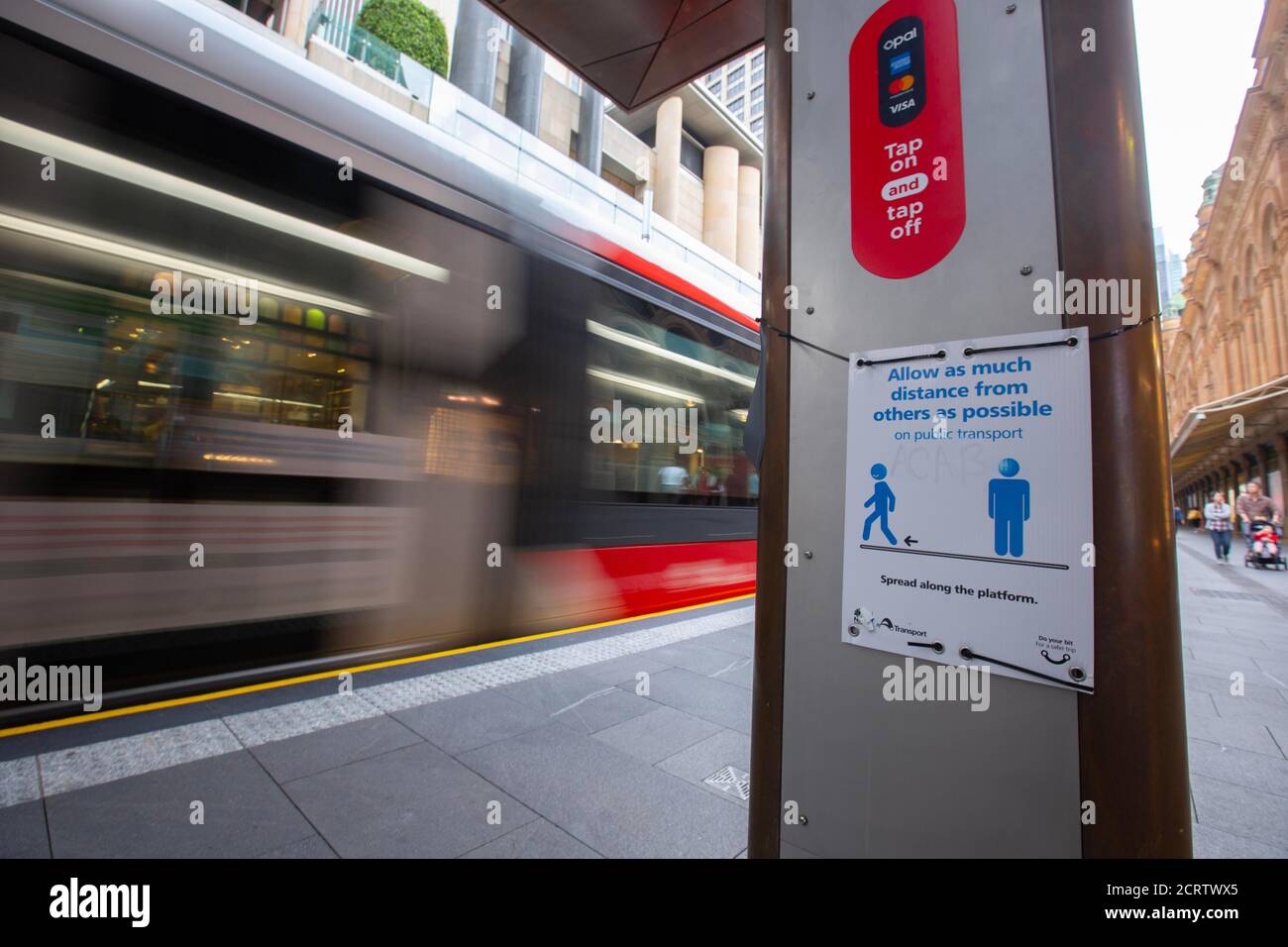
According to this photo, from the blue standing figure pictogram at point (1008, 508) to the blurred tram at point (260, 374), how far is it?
338 centimetres

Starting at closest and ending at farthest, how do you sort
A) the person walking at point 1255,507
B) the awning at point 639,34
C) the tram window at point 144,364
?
the tram window at point 144,364, the awning at point 639,34, the person walking at point 1255,507

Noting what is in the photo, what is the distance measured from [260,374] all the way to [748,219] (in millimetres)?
27760

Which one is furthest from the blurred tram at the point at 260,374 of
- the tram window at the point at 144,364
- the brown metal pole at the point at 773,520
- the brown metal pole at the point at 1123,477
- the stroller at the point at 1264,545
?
the stroller at the point at 1264,545

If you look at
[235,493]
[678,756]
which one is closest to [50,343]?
[235,493]

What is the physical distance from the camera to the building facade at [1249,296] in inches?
787

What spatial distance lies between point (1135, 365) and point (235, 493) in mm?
3692

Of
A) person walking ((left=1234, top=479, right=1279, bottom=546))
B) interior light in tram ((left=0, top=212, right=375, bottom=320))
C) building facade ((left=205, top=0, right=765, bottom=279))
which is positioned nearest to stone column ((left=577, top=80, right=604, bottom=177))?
building facade ((left=205, top=0, right=765, bottom=279))

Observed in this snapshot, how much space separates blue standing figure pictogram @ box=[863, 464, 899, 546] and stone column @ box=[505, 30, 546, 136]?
1793 cm

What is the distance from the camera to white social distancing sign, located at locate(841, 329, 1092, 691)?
111 centimetres

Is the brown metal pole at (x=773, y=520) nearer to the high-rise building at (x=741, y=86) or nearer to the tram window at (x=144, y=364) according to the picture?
the tram window at (x=144, y=364)

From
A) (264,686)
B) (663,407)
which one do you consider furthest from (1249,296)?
(264,686)

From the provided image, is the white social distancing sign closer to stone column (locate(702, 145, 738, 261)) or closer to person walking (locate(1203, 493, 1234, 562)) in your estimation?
person walking (locate(1203, 493, 1234, 562))

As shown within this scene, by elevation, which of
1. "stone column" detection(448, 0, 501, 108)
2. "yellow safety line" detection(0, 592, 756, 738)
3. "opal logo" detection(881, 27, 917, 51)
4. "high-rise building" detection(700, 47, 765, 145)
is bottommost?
"yellow safety line" detection(0, 592, 756, 738)

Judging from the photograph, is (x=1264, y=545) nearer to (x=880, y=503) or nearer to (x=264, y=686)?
(x=880, y=503)
